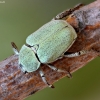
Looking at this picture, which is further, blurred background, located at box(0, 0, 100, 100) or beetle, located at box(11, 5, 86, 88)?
blurred background, located at box(0, 0, 100, 100)

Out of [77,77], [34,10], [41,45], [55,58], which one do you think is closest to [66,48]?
[55,58]

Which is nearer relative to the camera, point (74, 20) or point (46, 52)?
point (74, 20)

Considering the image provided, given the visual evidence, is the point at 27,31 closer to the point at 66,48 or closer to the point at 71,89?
the point at 71,89

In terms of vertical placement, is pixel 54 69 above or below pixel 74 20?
below

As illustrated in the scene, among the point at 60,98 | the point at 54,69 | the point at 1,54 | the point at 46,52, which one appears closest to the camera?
the point at 54,69

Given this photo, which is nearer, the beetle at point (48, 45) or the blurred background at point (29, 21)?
the beetle at point (48, 45)

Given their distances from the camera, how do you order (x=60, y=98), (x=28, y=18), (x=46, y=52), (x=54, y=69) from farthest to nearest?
(x=28, y=18) → (x=60, y=98) → (x=46, y=52) → (x=54, y=69)

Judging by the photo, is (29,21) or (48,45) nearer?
(48,45)

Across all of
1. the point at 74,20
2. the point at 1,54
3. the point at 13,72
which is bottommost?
the point at 1,54
